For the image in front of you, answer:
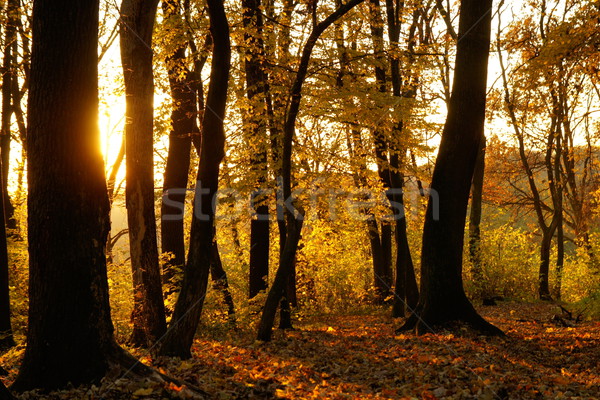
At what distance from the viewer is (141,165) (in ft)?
29.4

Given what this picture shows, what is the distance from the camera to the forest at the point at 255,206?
15.7 ft

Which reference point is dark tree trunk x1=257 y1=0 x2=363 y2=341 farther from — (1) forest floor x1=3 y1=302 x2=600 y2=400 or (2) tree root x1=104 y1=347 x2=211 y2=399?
(2) tree root x1=104 y1=347 x2=211 y2=399

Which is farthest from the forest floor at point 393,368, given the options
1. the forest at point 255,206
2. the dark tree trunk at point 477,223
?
the dark tree trunk at point 477,223

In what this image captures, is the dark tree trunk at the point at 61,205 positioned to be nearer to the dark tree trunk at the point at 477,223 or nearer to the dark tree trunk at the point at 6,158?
the dark tree trunk at the point at 6,158

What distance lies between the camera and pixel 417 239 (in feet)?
75.0

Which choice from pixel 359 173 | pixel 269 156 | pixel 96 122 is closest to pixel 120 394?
pixel 96 122

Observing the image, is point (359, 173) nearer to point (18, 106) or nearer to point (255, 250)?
point (255, 250)

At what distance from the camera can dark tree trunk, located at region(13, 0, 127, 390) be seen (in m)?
4.70

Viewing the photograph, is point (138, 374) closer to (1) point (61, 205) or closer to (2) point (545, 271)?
(1) point (61, 205)

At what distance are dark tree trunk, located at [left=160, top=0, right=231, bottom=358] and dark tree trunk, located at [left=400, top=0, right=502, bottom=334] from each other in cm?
409

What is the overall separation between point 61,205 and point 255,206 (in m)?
8.70

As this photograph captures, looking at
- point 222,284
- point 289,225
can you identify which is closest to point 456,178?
point 289,225

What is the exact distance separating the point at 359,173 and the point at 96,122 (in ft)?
32.1

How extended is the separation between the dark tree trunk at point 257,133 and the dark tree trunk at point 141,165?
6.63 ft
